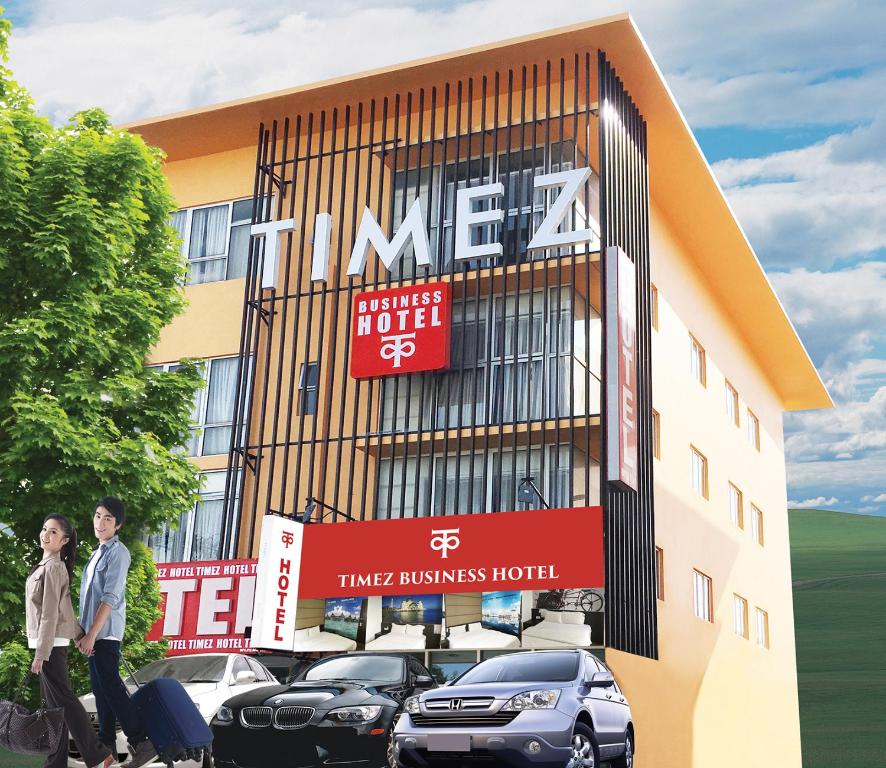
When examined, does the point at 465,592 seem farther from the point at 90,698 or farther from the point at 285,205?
the point at 285,205

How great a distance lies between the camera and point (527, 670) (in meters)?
14.1

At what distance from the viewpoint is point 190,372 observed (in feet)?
55.7

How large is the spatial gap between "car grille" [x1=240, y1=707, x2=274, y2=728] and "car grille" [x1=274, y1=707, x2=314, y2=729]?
12 cm

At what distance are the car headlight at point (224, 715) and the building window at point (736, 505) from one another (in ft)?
69.4

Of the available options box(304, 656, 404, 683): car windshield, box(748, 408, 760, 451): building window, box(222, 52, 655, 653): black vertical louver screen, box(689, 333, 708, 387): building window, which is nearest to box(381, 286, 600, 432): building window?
box(222, 52, 655, 653): black vertical louver screen

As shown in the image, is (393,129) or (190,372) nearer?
(190,372)

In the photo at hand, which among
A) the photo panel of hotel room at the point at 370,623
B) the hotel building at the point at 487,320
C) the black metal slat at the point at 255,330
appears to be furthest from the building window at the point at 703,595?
the black metal slat at the point at 255,330

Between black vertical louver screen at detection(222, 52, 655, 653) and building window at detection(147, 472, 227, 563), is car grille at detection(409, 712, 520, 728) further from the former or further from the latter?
building window at detection(147, 472, 227, 563)

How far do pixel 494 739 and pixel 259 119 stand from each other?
19104 millimetres

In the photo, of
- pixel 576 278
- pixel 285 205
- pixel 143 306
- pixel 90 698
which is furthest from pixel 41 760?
pixel 285 205

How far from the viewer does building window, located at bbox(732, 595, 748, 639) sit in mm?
31609

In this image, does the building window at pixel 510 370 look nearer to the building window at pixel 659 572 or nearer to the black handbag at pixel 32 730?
the building window at pixel 659 572

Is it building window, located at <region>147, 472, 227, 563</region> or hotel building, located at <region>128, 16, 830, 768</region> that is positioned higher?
hotel building, located at <region>128, 16, 830, 768</region>

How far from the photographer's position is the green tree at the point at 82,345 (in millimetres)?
14680
